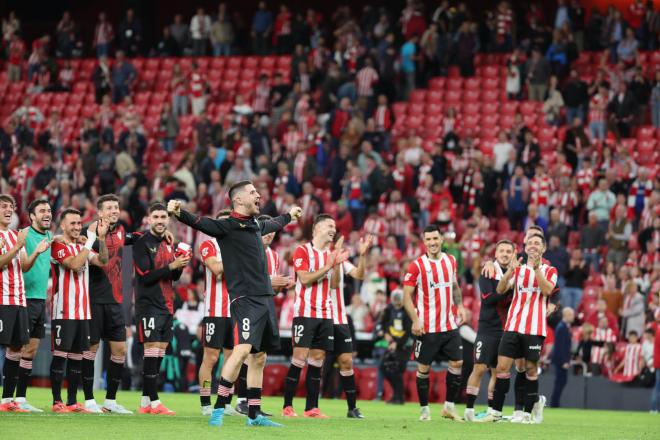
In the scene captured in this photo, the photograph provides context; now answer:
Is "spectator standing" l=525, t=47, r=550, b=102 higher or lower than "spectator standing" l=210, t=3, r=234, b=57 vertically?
lower

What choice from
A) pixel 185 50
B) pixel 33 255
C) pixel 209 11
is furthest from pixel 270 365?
pixel 209 11

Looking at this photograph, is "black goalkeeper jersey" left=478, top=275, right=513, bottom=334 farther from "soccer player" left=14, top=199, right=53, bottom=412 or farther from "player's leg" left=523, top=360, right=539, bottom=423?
"soccer player" left=14, top=199, right=53, bottom=412

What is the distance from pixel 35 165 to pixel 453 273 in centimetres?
1922

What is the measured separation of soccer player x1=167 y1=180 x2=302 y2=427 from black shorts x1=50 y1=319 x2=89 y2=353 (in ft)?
8.60

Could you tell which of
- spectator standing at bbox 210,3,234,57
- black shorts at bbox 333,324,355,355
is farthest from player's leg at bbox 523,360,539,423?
spectator standing at bbox 210,3,234,57

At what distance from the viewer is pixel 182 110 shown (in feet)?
111

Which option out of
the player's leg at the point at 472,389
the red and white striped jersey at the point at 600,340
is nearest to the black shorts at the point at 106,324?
the player's leg at the point at 472,389

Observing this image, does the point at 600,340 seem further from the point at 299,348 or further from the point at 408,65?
the point at 408,65

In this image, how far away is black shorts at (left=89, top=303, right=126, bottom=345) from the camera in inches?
605

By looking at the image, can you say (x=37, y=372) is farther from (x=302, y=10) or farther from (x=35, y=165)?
(x=302, y=10)

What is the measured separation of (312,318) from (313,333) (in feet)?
0.62

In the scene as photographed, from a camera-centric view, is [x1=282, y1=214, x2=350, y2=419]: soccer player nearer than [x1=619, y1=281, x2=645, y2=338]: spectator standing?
Yes

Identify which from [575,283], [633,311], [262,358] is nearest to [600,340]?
[633,311]

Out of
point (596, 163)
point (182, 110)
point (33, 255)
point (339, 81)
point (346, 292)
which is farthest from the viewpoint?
point (182, 110)
